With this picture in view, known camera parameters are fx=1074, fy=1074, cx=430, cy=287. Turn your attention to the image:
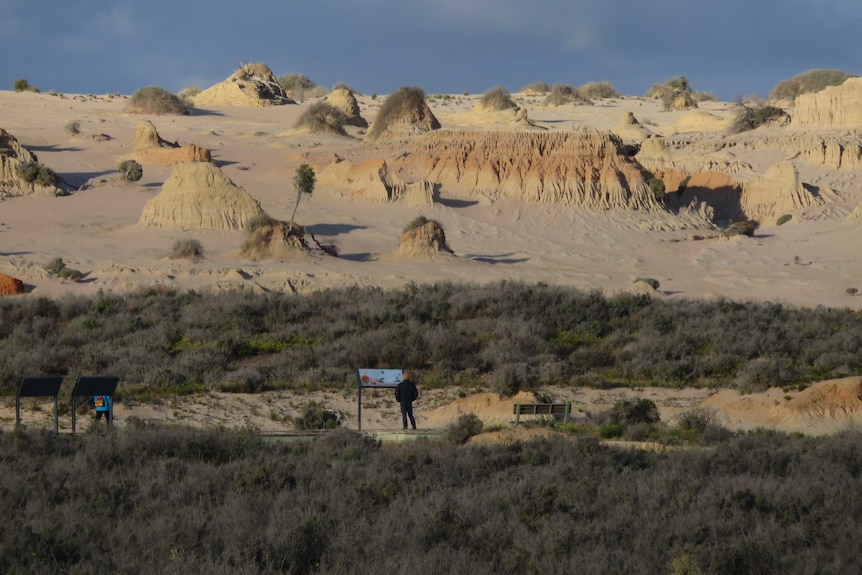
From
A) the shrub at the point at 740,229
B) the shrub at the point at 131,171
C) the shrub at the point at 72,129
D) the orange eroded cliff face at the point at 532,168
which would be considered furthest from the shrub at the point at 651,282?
the shrub at the point at 72,129

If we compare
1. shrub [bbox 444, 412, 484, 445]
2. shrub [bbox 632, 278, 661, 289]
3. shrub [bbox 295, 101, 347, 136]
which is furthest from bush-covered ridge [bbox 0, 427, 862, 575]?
shrub [bbox 295, 101, 347, 136]

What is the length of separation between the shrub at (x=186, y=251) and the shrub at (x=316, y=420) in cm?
1514

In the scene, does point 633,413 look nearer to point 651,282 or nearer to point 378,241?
point 651,282

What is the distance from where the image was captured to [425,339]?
2144 centimetres

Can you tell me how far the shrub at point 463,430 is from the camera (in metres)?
13.6

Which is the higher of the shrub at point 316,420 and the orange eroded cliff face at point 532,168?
the orange eroded cliff face at point 532,168

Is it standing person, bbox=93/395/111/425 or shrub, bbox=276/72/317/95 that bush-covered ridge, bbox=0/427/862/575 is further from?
shrub, bbox=276/72/317/95

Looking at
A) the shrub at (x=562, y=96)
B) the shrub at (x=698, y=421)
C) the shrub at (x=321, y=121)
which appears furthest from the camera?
the shrub at (x=562, y=96)

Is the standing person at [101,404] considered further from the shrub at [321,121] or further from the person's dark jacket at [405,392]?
the shrub at [321,121]

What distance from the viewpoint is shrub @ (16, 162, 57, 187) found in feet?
127

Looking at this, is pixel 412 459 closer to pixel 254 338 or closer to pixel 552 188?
pixel 254 338

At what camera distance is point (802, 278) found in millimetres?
33938

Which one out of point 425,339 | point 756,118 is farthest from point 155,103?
point 425,339

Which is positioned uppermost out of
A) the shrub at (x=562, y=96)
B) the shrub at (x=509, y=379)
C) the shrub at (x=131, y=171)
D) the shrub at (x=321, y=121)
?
the shrub at (x=562, y=96)
